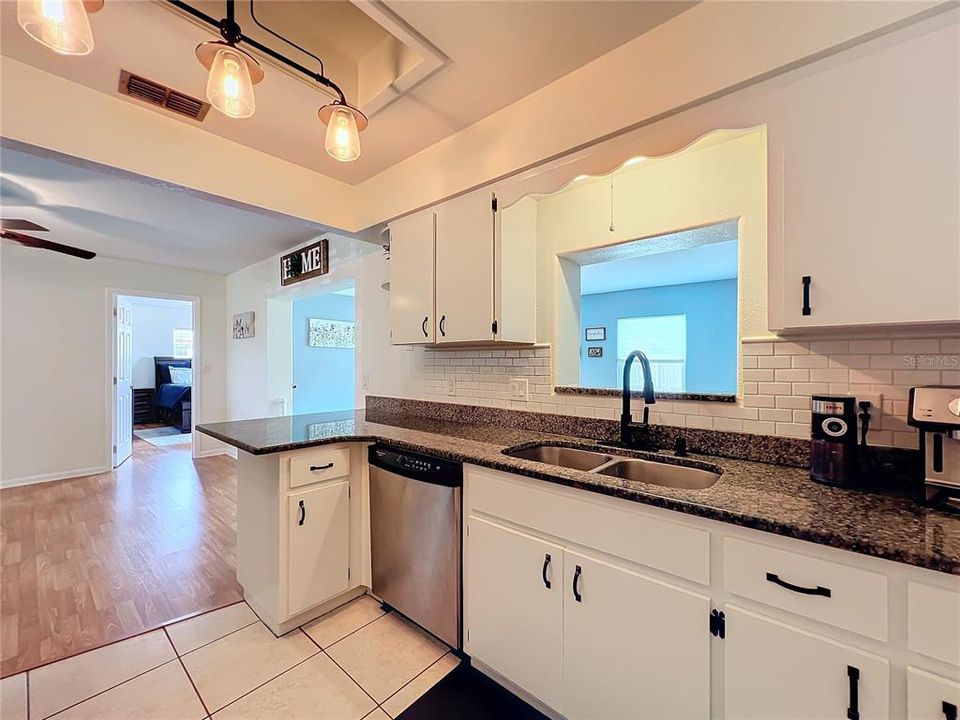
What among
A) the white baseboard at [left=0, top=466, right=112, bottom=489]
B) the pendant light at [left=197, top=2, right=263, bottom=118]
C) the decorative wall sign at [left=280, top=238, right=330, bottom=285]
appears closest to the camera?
the pendant light at [left=197, top=2, right=263, bottom=118]

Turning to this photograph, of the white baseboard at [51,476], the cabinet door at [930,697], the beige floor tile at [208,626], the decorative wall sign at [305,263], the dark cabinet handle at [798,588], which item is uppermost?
the decorative wall sign at [305,263]

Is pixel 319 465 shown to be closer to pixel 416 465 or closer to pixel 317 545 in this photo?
pixel 317 545

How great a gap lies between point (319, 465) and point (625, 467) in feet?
4.50

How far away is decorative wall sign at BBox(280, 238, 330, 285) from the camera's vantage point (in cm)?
368

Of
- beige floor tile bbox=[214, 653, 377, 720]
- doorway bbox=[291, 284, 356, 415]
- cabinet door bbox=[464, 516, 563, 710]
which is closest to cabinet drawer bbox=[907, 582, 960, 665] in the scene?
cabinet door bbox=[464, 516, 563, 710]

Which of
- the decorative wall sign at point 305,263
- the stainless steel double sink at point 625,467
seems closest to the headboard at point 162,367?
the decorative wall sign at point 305,263

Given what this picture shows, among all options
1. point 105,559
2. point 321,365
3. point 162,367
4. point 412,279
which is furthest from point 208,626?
point 162,367

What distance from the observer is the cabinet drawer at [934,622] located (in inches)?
31.0

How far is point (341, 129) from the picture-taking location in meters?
1.37

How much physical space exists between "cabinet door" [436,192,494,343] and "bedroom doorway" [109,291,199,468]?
4600 millimetres

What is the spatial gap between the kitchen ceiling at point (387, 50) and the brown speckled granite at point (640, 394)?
120 cm

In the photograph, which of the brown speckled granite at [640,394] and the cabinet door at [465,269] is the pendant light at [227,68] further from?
the brown speckled granite at [640,394]

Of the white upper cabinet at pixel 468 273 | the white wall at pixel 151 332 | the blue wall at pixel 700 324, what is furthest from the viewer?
the white wall at pixel 151 332

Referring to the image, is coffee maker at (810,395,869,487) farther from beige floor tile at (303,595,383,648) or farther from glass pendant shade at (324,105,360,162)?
beige floor tile at (303,595,383,648)
